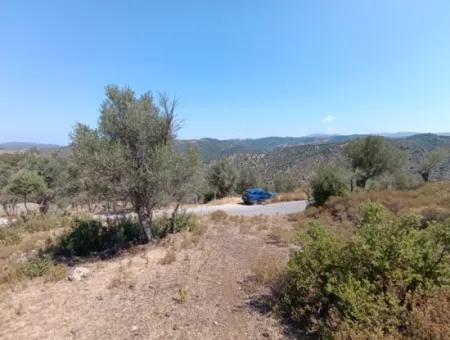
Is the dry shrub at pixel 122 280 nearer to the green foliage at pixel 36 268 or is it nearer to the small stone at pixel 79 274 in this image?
the small stone at pixel 79 274

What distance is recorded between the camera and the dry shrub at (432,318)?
3135 millimetres

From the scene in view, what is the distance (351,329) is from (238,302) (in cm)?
223

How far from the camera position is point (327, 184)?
15219 mm

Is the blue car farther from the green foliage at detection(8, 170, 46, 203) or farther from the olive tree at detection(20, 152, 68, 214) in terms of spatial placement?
the green foliage at detection(8, 170, 46, 203)

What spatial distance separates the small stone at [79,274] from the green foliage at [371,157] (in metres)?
30.8

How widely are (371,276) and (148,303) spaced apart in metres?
3.62

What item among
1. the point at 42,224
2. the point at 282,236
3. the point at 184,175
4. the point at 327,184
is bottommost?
the point at 42,224

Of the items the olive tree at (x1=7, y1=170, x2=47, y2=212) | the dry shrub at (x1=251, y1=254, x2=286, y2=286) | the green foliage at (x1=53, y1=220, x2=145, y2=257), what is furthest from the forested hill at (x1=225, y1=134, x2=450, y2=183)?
the dry shrub at (x1=251, y1=254, x2=286, y2=286)

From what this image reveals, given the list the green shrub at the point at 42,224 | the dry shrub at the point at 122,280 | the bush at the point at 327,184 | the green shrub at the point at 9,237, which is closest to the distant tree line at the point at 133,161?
the dry shrub at the point at 122,280

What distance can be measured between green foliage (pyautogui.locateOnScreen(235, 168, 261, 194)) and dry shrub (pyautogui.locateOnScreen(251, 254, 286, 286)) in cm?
2901

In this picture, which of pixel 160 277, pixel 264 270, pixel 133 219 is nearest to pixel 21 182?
pixel 133 219

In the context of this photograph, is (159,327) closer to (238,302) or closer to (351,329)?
(238,302)

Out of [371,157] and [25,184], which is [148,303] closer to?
[25,184]

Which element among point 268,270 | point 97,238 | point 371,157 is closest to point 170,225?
point 97,238
